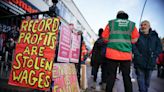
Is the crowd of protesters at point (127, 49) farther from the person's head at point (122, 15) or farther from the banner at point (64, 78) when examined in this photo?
the banner at point (64, 78)

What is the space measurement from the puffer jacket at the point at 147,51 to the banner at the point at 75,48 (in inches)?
54.0

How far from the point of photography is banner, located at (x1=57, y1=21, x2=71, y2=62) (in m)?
3.62

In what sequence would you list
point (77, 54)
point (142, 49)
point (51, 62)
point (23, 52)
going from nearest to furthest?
point (51, 62) < point (23, 52) < point (77, 54) < point (142, 49)

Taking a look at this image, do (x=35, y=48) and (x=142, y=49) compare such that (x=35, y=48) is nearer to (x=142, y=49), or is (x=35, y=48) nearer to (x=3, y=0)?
(x=142, y=49)

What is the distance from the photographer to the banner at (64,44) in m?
3.62

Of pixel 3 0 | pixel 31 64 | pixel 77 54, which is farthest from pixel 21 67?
pixel 3 0

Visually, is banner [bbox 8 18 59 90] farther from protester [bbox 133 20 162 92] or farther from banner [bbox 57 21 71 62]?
protester [bbox 133 20 162 92]

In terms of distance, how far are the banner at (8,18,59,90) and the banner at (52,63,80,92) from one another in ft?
0.66

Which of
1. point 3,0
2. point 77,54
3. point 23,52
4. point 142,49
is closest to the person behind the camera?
point 23,52

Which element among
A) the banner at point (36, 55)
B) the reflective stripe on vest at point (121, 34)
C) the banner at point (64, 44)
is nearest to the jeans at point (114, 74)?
the reflective stripe on vest at point (121, 34)

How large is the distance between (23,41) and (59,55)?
58cm

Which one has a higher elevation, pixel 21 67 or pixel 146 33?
pixel 146 33

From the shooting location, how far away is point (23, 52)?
3.36 meters

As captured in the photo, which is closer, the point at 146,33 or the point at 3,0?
the point at 146,33
